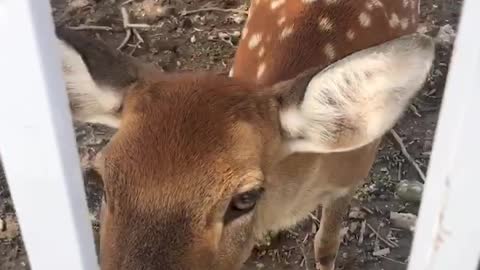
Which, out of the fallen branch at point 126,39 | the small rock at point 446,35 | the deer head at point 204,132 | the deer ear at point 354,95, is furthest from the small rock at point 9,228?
the small rock at point 446,35

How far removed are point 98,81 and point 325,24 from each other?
0.82 m

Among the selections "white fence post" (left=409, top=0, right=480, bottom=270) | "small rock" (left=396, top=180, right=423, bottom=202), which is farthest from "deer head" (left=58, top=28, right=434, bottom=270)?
"small rock" (left=396, top=180, right=423, bottom=202)

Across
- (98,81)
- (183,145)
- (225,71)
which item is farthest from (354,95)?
(225,71)

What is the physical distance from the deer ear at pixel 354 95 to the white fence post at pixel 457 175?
0.35 metres

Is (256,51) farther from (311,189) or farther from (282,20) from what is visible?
(311,189)

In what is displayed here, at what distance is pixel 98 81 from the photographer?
2150 millimetres

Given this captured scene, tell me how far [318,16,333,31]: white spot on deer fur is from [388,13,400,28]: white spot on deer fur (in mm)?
257

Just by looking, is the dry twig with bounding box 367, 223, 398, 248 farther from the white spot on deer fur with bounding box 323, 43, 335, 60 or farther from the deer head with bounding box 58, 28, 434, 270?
the deer head with bounding box 58, 28, 434, 270

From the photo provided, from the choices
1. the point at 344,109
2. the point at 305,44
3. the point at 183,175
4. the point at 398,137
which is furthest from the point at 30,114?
the point at 398,137

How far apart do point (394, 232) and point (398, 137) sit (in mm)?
432

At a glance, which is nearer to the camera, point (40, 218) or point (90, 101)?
point (40, 218)

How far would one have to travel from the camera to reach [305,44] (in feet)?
8.83

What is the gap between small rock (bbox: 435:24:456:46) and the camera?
4.00 m

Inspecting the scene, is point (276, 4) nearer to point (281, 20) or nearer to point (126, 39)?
point (281, 20)
